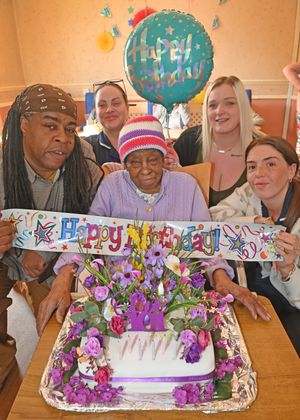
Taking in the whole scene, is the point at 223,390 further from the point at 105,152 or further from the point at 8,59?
the point at 8,59

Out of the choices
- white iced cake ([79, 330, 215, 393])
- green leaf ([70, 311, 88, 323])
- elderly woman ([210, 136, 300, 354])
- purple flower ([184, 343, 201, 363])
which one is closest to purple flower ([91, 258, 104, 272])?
green leaf ([70, 311, 88, 323])

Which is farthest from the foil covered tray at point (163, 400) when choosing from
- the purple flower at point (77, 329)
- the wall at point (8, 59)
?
the wall at point (8, 59)

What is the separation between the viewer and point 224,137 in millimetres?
2186

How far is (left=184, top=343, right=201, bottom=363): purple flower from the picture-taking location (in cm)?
101

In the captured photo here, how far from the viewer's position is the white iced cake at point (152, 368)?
1.01 metres

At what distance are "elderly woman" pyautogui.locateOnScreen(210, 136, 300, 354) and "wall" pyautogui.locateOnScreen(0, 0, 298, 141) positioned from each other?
3570 millimetres

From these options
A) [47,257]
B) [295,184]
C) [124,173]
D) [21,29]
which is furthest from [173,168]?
[21,29]

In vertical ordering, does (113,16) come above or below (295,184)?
above

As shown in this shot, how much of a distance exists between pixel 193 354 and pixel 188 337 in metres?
0.04

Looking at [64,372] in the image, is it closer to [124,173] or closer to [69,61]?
[124,173]

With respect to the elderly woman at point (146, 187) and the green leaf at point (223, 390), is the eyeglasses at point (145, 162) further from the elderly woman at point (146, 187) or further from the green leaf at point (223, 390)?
the green leaf at point (223, 390)

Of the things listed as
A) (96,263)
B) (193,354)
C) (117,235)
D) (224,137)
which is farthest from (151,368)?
(224,137)

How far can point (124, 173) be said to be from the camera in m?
1.71

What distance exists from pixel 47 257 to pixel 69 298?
0.43m
